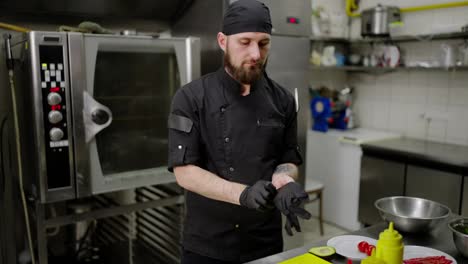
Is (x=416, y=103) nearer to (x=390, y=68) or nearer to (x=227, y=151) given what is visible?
(x=390, y=68)

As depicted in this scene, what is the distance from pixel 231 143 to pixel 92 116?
0.85 m

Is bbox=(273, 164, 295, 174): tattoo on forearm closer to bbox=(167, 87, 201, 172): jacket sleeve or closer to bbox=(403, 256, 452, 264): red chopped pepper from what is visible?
bbox=(167, 87, 201, 172): jacket sleeve

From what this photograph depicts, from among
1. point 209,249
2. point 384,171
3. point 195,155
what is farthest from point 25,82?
point 384,171

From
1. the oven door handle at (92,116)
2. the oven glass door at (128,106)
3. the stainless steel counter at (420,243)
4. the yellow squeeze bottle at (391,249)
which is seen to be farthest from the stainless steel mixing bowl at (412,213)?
the oven door handle at (92,116)

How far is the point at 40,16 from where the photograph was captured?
2.51 meters

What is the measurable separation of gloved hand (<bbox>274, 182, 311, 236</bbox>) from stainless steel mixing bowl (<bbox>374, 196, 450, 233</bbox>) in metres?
0.48

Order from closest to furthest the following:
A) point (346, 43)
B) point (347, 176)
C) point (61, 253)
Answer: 1. point (61, 253)
2. point (347, 176)
3. point (346, 43)

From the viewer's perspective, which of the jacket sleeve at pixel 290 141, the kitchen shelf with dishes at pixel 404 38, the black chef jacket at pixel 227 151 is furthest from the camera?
the kitchen shelf with dishes at pixel 404 38

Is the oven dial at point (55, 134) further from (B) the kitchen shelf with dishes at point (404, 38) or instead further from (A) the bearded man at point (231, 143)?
(B) the kitchen shelf with dishes at point (404, 38)

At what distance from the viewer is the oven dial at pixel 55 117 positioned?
202 centimetres

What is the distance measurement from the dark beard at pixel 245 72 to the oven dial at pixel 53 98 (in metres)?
0.88

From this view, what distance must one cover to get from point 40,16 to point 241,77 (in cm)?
153

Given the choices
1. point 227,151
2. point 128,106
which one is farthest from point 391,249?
point 128,106

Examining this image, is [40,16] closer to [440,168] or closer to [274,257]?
[274,257]
